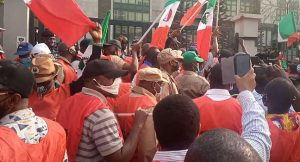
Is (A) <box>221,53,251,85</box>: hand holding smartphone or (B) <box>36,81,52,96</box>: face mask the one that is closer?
(A) <box>221,53,251,85</box>: hand holding smartphone

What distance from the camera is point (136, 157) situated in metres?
3.69

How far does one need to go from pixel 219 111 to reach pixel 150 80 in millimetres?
661

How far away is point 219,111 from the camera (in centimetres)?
396

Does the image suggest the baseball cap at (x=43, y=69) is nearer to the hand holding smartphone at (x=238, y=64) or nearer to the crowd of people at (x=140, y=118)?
the crowd of people at (x=140, y=118)

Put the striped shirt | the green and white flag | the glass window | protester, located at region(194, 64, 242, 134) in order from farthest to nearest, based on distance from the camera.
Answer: the glass window → the green and white flag → protester, located at region(194, 64, 242, 134) → the striped shirt

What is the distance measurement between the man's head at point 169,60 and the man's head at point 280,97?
91.9 inches

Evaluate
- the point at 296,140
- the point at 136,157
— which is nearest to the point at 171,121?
the point at 136,157

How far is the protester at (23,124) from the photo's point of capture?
242 centimetres

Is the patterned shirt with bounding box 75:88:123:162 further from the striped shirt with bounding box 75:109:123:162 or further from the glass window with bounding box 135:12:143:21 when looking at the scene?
the glass window with bounding box 135:12:143:21

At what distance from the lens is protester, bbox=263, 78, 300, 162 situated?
3.53 m

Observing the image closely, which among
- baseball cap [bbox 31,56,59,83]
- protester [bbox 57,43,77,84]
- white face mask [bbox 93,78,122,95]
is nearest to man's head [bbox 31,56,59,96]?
baseball cap [bbox 31,56,59,83]

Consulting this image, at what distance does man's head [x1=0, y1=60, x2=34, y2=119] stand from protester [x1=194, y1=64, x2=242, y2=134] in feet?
5.87

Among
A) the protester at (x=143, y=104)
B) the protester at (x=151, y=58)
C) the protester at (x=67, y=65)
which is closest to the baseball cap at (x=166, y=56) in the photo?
the protester at (x=151, y=58)

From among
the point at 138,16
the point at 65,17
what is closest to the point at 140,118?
the point at 65,17
